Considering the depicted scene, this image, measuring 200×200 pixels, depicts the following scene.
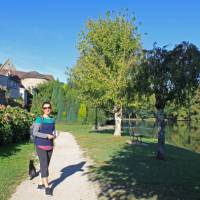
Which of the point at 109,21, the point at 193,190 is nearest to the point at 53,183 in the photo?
the point at 193,190

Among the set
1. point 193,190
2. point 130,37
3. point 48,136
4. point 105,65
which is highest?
→ point 130,37

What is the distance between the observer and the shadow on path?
33.6 ft

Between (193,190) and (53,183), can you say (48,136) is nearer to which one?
(53,183)

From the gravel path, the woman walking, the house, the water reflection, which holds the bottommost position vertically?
the gravel path

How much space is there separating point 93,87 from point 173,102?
1598 centimetres

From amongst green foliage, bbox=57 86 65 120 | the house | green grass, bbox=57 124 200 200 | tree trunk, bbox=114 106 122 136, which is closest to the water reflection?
tree trunk, bbox=114 106 122 136

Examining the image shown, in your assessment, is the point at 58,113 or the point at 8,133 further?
the point at 58,113

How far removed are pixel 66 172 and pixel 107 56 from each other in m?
21.6

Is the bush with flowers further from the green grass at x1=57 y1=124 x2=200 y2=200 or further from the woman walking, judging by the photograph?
the woman walking

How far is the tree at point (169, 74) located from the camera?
15844mm

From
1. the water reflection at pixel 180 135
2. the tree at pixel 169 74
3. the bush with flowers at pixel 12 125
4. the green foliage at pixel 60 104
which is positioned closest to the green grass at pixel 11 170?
the bush with flowers at pixel 12 125

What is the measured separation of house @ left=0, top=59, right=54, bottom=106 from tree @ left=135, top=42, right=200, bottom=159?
6107 centimetres

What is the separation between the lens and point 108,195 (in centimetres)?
893

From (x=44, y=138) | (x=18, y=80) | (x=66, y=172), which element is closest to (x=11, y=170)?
(x=66, y=172)
